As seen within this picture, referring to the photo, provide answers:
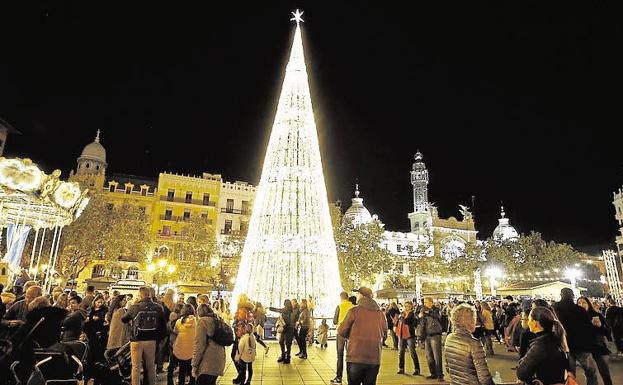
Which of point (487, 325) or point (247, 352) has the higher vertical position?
point (487, 325)

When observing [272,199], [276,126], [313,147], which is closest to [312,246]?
[272,199]

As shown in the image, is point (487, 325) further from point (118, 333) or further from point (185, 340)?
point (118, 333)

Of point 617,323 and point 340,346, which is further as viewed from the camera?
point 617,323

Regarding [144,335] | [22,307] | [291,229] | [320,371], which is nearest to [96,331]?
[22,307]

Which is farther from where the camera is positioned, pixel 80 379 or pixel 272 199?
pixel 272 199

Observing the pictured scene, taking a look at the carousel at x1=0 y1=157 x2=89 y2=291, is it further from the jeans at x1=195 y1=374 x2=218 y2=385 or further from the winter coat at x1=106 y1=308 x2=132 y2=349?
the jeans at x1=195 y1=374 x2=218 y2=385

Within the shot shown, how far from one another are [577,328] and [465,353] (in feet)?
13.9

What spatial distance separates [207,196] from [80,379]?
40759mm

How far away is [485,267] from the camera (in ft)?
163

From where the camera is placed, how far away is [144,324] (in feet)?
21.1

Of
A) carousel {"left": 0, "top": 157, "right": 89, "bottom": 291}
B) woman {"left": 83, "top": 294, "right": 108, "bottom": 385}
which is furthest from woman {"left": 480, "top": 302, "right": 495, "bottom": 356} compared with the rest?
carousel {"left": 0, "top": 157, "right": 89, "bottom": 291}

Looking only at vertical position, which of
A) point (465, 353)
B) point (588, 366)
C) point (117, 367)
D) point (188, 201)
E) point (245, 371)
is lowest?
point (245, 371)

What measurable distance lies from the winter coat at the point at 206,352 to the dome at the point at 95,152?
48556 mm

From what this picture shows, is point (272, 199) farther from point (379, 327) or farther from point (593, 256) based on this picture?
point (593, 256)
